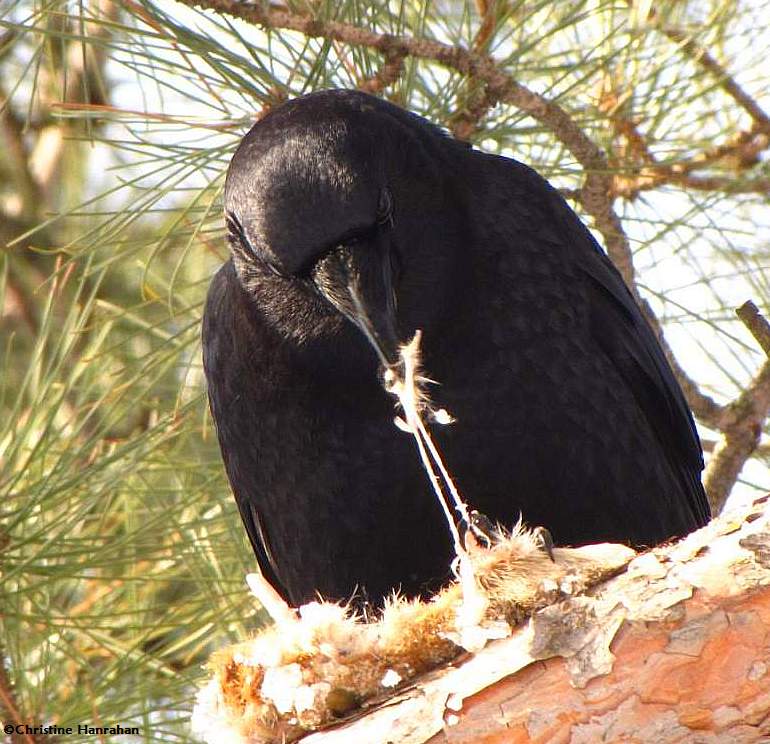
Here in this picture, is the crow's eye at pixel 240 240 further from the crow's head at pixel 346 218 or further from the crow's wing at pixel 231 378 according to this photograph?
the crow's wing at pixel 231 378

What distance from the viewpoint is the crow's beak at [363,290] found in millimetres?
2518

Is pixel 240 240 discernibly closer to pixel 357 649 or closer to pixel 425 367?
pixel 425 367

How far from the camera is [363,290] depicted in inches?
99.1

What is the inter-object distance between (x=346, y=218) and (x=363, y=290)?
14 cm

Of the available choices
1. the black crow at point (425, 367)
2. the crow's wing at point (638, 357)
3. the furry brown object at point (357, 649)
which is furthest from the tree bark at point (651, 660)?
the crow's wing at point (638, 357)

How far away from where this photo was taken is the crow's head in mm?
2527

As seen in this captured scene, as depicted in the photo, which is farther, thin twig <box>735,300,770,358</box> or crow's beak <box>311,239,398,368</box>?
crow's beak <box>311,239,398,368</box>

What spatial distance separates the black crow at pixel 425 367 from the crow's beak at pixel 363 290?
0.02 metres

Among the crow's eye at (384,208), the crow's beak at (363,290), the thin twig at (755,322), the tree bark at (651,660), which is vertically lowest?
the tree bark at (651,660)

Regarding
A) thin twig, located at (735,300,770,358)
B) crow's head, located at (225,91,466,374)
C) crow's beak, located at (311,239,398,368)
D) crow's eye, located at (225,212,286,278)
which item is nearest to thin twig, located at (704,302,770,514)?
crow's head, located at (225,91,466,374)

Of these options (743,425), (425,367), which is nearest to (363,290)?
(425,367)

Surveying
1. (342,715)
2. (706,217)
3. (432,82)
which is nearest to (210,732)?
(342,715)

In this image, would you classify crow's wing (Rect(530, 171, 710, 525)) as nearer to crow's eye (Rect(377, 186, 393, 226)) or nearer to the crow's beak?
crow's eye (Rect(377, 186, 393, 226))

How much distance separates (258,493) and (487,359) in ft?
2.27
